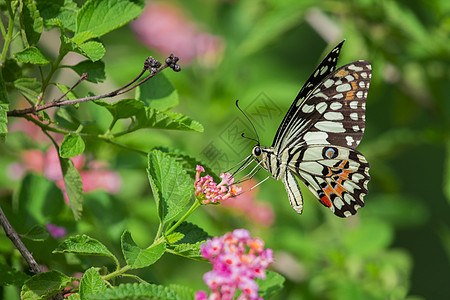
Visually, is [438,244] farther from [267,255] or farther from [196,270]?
[267,255]

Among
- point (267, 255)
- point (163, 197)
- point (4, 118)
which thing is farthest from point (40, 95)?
point (267, 255)

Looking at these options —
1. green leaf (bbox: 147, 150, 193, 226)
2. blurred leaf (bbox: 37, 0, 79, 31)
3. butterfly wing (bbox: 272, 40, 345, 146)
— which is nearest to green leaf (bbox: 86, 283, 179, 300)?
green leaf (bbox: 147, 150, 193, 226)

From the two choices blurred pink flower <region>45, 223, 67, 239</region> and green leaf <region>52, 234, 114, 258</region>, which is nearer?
green leaf <region>52, 234, 114, 258</region>

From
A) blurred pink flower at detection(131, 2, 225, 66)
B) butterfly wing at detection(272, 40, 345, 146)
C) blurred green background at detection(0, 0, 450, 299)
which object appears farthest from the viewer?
blurred pink flower at detection(131, 2, 225, 66)

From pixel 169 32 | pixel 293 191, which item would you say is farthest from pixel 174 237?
pixel 169 32

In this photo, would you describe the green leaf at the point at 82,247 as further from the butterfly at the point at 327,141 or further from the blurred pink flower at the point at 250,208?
the blurred pink flower at the point at 250,208

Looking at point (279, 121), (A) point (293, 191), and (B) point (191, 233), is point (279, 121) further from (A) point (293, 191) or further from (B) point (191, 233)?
(B) point (191, 233)

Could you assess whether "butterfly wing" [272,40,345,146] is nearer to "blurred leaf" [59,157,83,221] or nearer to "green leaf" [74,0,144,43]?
"green leaf" [74,0,144,43]

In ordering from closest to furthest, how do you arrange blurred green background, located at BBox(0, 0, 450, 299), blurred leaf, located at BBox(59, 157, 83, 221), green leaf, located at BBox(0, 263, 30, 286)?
green leaf, located at BBox(0, 263, 30, 286) → blurred leaf, located at BBox(59, 157, 83, 221) → blurred green background, located at BBox(0, 0, 450, 299)
